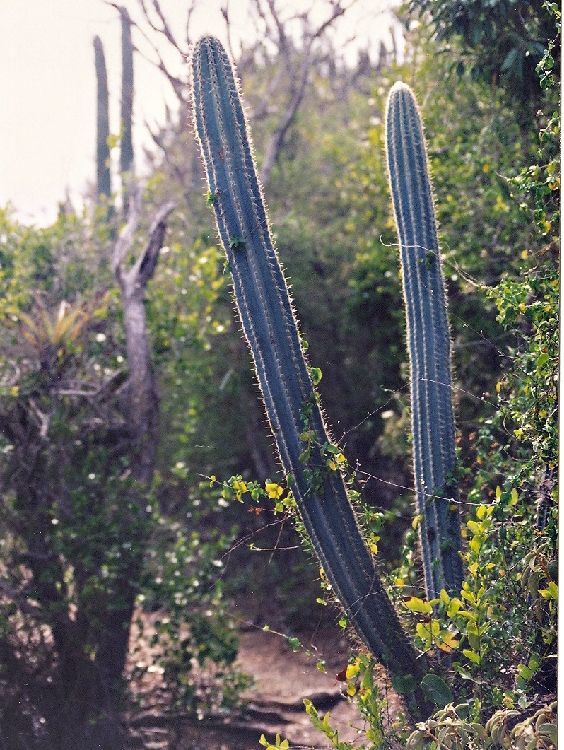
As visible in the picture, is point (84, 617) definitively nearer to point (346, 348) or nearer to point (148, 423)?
point (148, 423)

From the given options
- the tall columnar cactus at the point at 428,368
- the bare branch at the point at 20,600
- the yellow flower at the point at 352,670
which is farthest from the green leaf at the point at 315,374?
the bare branch at the point at 20,600

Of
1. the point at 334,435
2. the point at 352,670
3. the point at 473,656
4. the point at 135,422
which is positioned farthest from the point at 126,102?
the point at 473,656

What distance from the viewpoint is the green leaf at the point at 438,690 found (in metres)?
3.32

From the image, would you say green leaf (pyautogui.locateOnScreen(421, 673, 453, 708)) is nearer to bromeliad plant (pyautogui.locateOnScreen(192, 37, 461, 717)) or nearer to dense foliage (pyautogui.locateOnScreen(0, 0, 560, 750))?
dense foliage (pyautogui.locateOnScreen(0, 0, 560, 750))

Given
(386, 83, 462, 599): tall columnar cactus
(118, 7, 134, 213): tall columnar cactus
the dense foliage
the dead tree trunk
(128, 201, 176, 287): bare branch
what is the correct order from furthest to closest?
(118, 7, 134, 213): tall columnar cactus < (128, 201, 176, 287): bare branch < the dead tree trunk < (386, 83, 462, 599): tall columnar cactus < the dense foliage

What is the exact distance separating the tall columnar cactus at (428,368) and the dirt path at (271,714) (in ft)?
4.55

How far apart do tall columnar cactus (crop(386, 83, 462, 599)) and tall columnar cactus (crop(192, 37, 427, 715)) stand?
1.36 ft

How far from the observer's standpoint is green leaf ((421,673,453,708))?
332 centimetres

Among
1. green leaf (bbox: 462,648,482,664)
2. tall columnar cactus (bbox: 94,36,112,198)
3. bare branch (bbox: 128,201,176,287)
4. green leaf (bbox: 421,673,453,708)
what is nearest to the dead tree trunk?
bare branch (bbox: 128,201,176,287)

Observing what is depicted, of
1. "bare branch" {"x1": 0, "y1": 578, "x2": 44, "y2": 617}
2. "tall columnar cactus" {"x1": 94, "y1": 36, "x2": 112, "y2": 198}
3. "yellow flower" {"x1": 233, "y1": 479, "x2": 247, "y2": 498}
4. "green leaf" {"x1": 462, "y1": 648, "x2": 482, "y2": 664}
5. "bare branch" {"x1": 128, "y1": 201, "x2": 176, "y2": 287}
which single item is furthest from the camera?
"tall columnar cactus" {"x1": 94, "y1": 36, "x2": 112, "y2": 198}

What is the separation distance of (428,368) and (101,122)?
257 inches

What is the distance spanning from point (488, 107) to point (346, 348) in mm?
2862

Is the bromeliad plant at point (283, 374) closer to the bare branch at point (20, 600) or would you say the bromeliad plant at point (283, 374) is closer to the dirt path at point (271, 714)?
the dirt path at point (271, 714)

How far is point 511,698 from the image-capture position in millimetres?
2969
